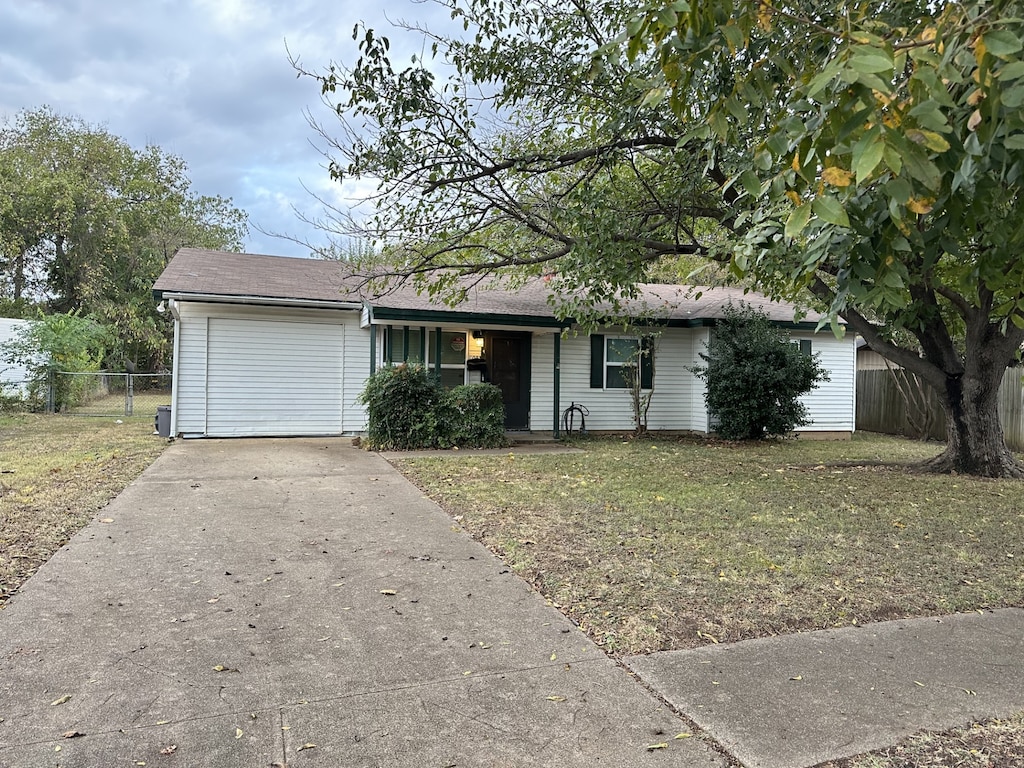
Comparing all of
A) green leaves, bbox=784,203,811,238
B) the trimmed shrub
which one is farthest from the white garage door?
green leaves, bbox=784,203,811,238

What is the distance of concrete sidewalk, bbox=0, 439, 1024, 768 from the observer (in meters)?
2.44

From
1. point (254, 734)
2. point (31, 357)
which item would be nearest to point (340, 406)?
point (31, 357)

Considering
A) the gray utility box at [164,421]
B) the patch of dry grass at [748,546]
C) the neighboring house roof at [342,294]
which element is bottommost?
the patch of dry grass at [748,546]

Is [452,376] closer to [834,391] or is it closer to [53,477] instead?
[53,477]

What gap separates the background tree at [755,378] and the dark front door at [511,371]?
3660 mm

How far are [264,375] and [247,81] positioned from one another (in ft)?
16.9

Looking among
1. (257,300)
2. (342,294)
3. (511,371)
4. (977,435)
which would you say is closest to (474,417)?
(511,371)

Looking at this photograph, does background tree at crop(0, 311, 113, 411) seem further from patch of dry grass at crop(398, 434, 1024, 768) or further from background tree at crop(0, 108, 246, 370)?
patch of dry grass at crop(398, 434, 1024, 768)

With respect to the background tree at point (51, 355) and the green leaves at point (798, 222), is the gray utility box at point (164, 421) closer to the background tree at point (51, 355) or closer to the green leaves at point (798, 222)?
the background tree at point (51, 355)

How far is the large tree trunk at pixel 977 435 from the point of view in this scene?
9453 millimetres

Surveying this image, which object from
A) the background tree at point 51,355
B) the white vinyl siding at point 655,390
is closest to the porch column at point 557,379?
the white vinyl siding at point 655,390

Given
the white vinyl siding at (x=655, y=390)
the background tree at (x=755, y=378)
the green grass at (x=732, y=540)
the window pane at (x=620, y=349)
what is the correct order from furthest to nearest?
the window pane at (x=620, y=349) → the white vinyl siding at (x=655, y=390) → the background tree at (x=755, y=378) → the green grass at (x=732, y=540)

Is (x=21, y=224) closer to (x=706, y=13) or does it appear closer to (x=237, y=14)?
(x=237, y=14)

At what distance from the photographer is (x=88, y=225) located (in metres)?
26.3
